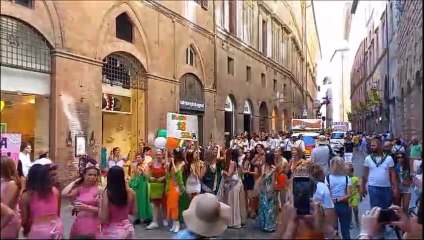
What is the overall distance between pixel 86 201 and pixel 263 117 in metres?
30.7

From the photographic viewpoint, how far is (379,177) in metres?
7.80

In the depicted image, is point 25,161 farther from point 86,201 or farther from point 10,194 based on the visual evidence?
point 86,201

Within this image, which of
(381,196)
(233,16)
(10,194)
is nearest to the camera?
(10,194)

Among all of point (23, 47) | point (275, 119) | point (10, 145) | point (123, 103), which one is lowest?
point (10, 145)

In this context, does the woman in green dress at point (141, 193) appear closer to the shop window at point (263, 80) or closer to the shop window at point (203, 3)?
the shop window at point (203, 3)

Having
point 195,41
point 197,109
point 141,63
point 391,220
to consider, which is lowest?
point 391,220

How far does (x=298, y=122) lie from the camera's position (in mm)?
32531

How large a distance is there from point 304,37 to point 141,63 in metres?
43.4

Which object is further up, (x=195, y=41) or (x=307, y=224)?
(x=195, y=41)

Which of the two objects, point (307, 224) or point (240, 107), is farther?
point (240, 107)

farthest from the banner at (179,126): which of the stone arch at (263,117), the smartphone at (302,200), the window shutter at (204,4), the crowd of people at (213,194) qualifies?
the stone arch at (263,117)

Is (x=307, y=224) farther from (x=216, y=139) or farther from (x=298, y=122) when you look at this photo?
(x=298, y=122)

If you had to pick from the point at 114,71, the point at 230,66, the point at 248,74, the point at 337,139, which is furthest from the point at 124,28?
the point at 337,139

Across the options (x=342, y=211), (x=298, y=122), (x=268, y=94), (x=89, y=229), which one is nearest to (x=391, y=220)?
(x=89, y=229)
